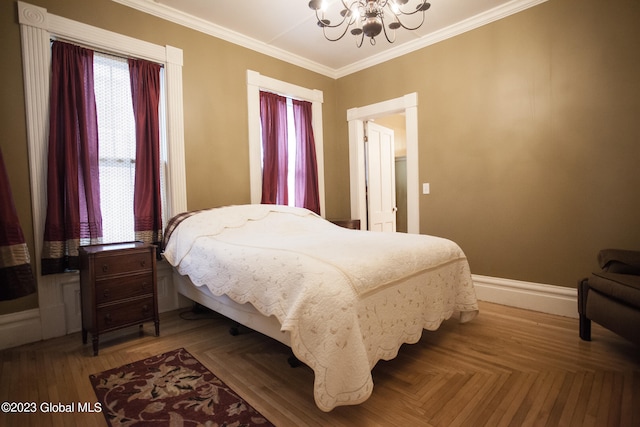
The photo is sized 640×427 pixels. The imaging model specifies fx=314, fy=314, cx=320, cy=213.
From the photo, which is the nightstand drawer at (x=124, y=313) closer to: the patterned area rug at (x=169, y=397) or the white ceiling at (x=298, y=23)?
the patterned area rug at (x=169, y=397)

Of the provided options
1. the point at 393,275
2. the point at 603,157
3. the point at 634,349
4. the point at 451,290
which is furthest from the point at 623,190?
the point at 393,275

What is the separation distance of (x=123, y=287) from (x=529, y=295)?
11.4 ft

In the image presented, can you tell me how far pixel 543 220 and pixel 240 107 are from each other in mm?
3267

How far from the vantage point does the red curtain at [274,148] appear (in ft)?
12.3

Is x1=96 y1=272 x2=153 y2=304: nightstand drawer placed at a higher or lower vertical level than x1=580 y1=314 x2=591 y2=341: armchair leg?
higher

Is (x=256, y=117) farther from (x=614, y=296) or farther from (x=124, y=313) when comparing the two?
(x=614, y=296)

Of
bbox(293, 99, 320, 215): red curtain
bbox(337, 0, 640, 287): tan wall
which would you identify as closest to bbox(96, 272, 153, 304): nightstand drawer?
bbox(293, 99, 320, 215): red curtain

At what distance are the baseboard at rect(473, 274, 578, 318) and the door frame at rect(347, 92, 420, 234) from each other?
95 cm

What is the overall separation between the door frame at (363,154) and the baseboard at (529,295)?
37.3 inches

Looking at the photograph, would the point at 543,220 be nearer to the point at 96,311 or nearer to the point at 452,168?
the point at 452,168

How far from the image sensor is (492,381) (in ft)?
5.83

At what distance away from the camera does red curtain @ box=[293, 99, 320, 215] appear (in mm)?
4145

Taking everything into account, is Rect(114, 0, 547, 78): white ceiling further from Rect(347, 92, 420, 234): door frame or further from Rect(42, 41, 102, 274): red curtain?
Rect(42, 41, 102, 274): red curtain

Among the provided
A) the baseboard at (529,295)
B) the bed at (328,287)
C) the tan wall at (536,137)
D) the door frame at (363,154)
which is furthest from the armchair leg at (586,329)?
the door frame at (363,154)
